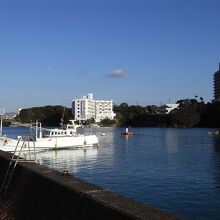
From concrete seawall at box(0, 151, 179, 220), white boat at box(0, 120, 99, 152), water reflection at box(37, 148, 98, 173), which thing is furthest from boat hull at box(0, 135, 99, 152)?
concrete seawall at box(0, 151, 179, 220)

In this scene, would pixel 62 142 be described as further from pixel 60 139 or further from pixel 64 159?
pixel 64 159

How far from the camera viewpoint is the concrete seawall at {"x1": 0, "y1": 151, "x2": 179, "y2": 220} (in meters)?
7.13

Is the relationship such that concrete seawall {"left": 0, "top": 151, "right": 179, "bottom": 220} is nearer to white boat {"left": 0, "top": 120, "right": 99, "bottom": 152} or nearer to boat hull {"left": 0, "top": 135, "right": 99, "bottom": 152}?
boat hull {"left": 0, "top": 135, "right": 99, "bottom": 152}

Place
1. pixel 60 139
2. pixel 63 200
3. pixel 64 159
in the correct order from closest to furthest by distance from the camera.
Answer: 1. pixel 63 200
2. pixel 64 159
3. pixel 60 139

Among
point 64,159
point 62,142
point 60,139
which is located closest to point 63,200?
point 64,159

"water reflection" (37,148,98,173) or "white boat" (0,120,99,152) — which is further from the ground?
"white boat" (0,120,99,152)

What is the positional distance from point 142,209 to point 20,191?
5.96 meters

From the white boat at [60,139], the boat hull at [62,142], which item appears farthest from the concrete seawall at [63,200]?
the white boat at [60,139]

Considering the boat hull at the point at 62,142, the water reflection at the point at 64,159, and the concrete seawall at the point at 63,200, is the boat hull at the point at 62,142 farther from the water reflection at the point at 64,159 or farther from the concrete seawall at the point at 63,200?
the concrete seawall at the point at 63,200

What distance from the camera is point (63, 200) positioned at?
9.12 meters

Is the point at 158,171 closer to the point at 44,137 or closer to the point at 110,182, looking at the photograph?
the point at 110,182

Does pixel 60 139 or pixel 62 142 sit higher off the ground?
pixel 60 139

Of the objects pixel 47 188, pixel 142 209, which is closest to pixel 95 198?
pixel 142 209

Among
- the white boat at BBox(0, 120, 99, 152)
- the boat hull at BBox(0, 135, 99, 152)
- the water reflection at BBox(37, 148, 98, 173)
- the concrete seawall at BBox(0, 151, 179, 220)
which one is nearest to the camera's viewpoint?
the concrete seawall at BBox(0, 151, 179, 220)
